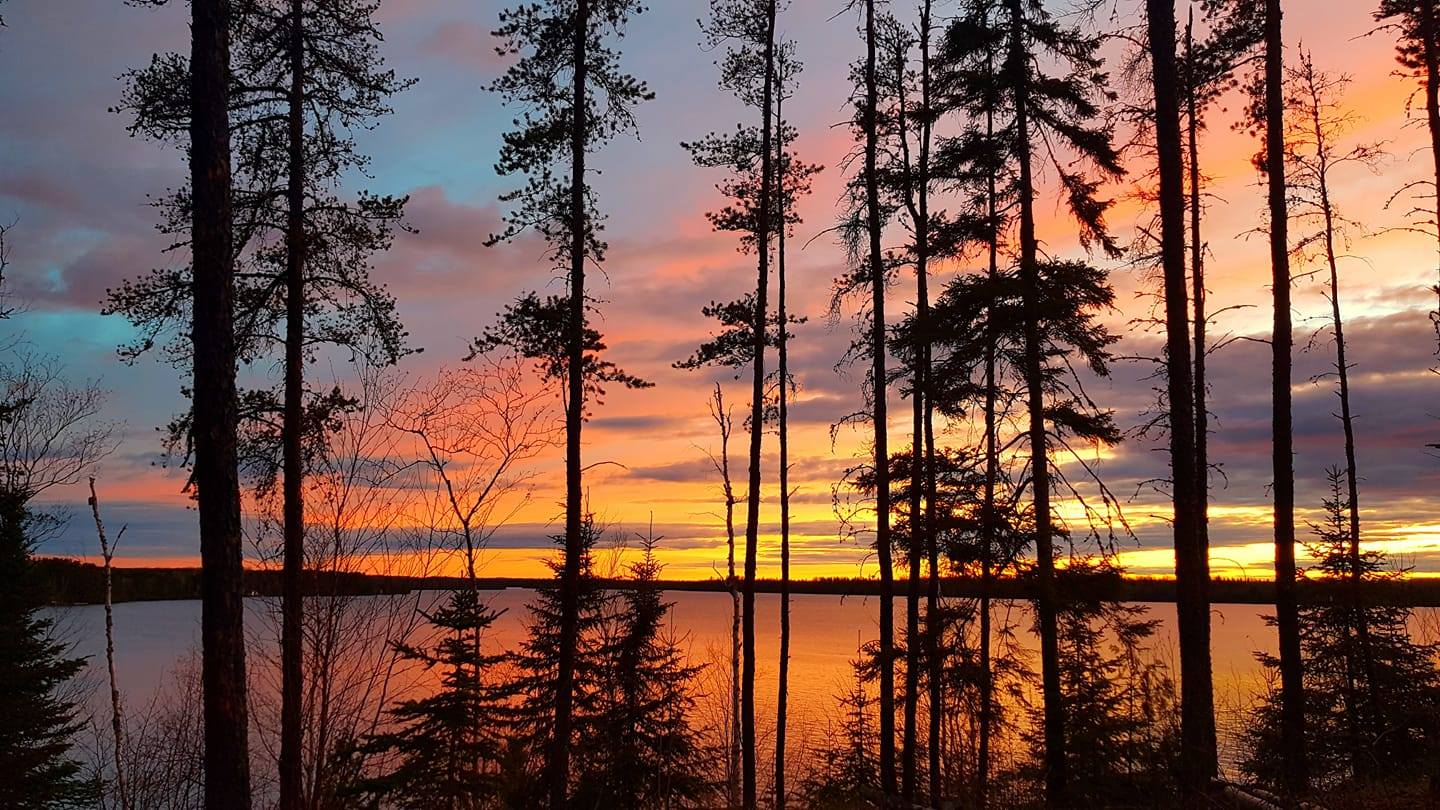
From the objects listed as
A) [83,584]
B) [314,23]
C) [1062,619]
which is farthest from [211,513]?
[83,584]

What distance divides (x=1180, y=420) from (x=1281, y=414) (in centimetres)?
435

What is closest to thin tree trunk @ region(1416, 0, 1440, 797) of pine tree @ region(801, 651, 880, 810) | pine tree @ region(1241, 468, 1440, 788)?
pine tree @ region(1241, 468, 1440, 788)

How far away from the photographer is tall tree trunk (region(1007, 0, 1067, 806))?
47.4 ft

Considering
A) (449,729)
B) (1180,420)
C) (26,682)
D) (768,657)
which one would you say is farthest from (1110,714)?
(768,657)

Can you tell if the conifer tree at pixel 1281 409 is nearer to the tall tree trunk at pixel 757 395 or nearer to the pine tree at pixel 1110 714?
the pine tree at pixel 1110 714

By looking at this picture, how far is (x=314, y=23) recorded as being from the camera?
588 inches

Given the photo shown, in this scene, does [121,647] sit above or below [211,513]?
below

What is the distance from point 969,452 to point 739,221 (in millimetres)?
8264

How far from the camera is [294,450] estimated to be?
14.2 m

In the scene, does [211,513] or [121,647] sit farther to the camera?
[121,647]

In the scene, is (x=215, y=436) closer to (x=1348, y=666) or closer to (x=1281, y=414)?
(x=1281, y=414)

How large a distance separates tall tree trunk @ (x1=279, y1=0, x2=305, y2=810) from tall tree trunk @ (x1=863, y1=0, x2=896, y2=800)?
10.9 m

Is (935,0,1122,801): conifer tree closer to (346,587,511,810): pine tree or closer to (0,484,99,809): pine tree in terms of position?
(346,587,511,810): pine tree

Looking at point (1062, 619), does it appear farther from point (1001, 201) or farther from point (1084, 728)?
point (1001, 201)
